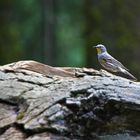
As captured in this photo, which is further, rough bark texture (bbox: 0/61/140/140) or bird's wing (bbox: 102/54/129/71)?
bird's wing (bbox: 102/54/129/71)

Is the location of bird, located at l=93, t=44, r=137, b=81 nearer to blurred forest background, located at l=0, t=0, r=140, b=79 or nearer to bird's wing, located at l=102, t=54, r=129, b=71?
bird's wing, located at l=102, t=54, r=129, b=71

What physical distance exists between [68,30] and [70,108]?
711 inches

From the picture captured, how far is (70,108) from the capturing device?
730 centimetres

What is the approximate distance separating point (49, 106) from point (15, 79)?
983 mm

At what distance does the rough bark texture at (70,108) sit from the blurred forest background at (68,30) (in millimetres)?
4111

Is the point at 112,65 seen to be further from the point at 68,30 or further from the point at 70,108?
the point at 68,30

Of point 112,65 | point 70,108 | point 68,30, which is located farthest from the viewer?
point 68,30

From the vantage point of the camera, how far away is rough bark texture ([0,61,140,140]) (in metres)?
7.16

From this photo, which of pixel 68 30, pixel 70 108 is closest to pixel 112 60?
pixel 70 108

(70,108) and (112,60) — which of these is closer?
(70,108)

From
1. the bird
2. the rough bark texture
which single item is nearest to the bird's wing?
the bird

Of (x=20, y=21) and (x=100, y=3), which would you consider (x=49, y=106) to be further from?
(x=20, y=21)

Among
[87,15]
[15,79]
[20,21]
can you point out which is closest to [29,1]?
[20,21]

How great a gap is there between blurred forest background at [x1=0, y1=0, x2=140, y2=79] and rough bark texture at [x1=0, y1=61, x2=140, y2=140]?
4.11 m
